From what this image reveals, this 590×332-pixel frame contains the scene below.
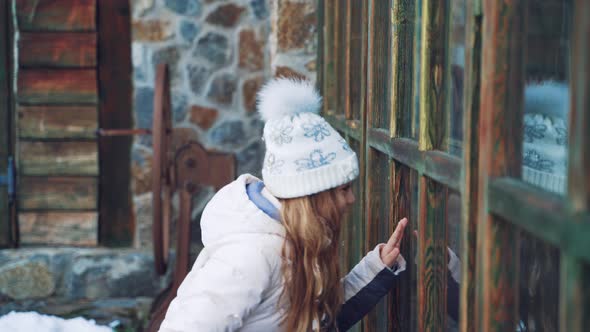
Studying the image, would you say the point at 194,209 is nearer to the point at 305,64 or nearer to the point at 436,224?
the point at 305,64

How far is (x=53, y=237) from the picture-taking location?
4086 mm

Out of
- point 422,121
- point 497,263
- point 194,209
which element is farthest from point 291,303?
point 194,209

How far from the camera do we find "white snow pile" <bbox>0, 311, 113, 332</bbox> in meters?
3.12

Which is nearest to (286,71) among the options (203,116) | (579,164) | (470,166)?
(203,116)

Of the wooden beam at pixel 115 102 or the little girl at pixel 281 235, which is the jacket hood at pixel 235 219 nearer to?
the little girl at pixel 281 235

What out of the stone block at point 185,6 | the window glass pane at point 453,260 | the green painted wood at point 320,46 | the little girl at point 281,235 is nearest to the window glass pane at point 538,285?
the window glass pane at point 453,260

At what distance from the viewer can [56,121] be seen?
13.3ft

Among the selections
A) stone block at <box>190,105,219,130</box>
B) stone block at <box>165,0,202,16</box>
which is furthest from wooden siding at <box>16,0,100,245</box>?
stone block at <box>190,105,219,130</box>

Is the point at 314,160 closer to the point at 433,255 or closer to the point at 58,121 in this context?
the point at 433,255

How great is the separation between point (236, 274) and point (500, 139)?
625 millimetres

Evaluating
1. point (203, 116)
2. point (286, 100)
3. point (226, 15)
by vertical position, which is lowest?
point (203, 116)

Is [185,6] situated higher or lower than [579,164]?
higher

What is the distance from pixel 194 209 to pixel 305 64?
1.13m

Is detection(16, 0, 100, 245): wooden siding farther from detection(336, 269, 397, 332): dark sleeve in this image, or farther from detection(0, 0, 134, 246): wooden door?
detection(336, 269, 397, 332): dark sleeve
